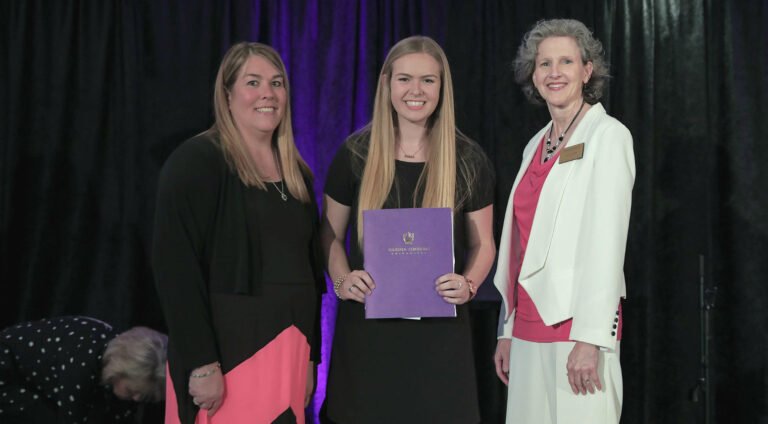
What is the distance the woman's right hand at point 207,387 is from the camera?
213cm

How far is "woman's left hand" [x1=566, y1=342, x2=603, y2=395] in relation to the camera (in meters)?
2.15

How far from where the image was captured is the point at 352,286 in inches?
93.1

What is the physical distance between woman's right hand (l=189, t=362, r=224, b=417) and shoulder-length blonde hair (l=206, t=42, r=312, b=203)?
0.58 m

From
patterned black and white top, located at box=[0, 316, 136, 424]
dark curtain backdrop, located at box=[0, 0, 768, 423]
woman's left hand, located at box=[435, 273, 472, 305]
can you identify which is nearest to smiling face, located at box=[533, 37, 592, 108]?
woman's left hand, located at box=[435, 273, 472, 305]

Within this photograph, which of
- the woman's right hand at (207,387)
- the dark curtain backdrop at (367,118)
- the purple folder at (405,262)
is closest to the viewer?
the woman's right hand at (207,387)

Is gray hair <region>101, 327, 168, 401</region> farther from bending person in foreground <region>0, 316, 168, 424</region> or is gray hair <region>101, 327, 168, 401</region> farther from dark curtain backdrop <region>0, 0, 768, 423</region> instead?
dark curtain backdrop <region>0, 0, 768, 423</region>

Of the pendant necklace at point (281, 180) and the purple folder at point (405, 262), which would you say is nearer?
the purple folder at point (405, 262)

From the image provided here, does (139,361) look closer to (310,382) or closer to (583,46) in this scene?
(310,382)

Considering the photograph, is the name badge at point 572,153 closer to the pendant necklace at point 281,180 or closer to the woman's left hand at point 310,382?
the pendant necklace at point 281,180

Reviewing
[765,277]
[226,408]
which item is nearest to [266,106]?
[226,408]

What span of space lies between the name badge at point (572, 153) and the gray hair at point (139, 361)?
6.02ft

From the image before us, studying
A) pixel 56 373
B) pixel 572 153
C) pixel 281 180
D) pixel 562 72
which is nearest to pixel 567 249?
pixel 572 153

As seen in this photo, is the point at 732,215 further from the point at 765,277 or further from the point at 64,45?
the point at 64,45

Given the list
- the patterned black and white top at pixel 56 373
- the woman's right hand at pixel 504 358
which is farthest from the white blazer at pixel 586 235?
the patterned black and white top at pixel 56 373
